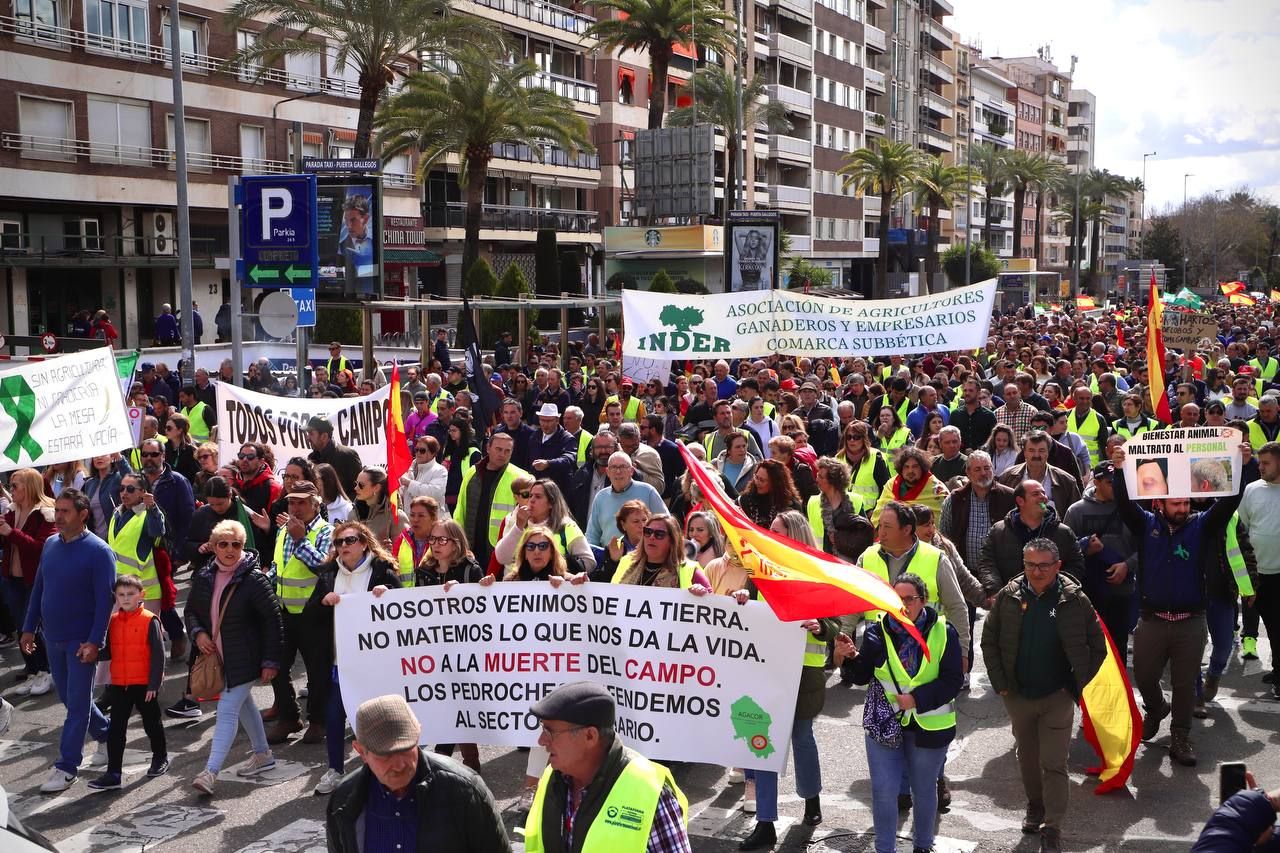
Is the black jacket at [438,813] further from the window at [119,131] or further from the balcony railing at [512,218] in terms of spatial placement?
the balcony railing at [512,218]

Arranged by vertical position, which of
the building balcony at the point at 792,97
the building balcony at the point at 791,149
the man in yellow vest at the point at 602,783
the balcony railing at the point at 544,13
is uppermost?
the balcony railing at the point at 544,13

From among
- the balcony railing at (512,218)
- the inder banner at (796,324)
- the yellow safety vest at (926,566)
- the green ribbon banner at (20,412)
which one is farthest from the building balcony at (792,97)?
the yellow safety vest at (926,566)

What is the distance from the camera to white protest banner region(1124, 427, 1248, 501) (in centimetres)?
852

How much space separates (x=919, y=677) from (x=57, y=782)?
500 centimetres

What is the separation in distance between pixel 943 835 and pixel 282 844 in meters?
3.36

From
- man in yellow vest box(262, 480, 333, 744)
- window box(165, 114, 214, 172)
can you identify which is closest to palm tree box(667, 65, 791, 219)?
window box(165, 114, 214, 172)

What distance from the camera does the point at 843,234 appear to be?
252 ft

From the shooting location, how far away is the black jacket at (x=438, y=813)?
169 inches

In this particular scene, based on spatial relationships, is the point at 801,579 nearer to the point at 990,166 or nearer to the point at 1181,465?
the point at 1181,465

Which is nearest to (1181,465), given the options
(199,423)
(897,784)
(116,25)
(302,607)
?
(897,784)

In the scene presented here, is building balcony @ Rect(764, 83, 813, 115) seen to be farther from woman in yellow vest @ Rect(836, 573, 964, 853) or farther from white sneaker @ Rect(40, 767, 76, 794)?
woman in yellow vest @ Rect(836, 573, 964, 853)

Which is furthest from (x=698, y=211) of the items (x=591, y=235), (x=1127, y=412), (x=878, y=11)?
(x=878, y=11)

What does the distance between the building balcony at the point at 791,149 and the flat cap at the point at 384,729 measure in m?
65.8

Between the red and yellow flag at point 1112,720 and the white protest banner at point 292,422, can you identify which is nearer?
the red and yellow flag at point 1112,720
